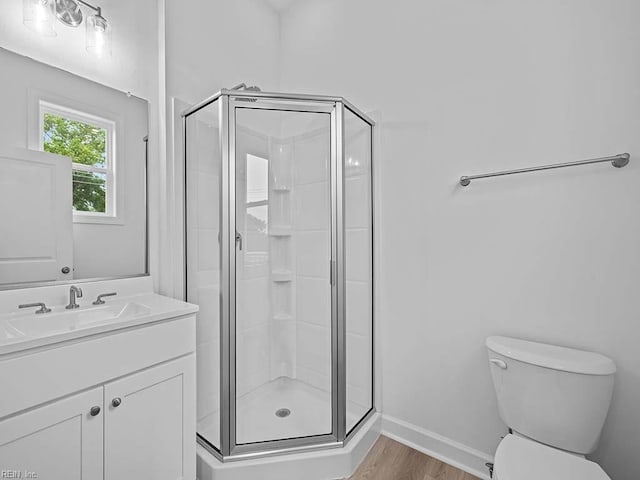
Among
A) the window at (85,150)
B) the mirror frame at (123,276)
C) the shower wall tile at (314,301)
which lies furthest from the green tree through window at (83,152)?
the shower wall tile at (314,301)

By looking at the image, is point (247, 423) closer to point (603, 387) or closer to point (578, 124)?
point (603, 387)

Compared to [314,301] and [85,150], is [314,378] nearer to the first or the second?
[314,301]

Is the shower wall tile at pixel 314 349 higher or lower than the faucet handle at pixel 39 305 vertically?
lower

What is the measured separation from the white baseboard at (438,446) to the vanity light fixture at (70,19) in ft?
8.15

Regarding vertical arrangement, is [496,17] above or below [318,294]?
above

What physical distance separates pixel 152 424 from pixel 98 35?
173 cm

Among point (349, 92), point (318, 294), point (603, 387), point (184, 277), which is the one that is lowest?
point (603, 387)

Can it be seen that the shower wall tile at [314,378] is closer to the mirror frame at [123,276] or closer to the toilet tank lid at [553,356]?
the toilet tank lid at [553,356]

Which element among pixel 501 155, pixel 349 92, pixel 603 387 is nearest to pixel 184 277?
pixel 349 92

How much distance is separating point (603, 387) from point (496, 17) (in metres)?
1.65

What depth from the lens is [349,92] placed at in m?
2.04

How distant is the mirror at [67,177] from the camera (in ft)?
4.09

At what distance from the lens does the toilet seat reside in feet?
3.25

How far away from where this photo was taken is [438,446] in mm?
1698
